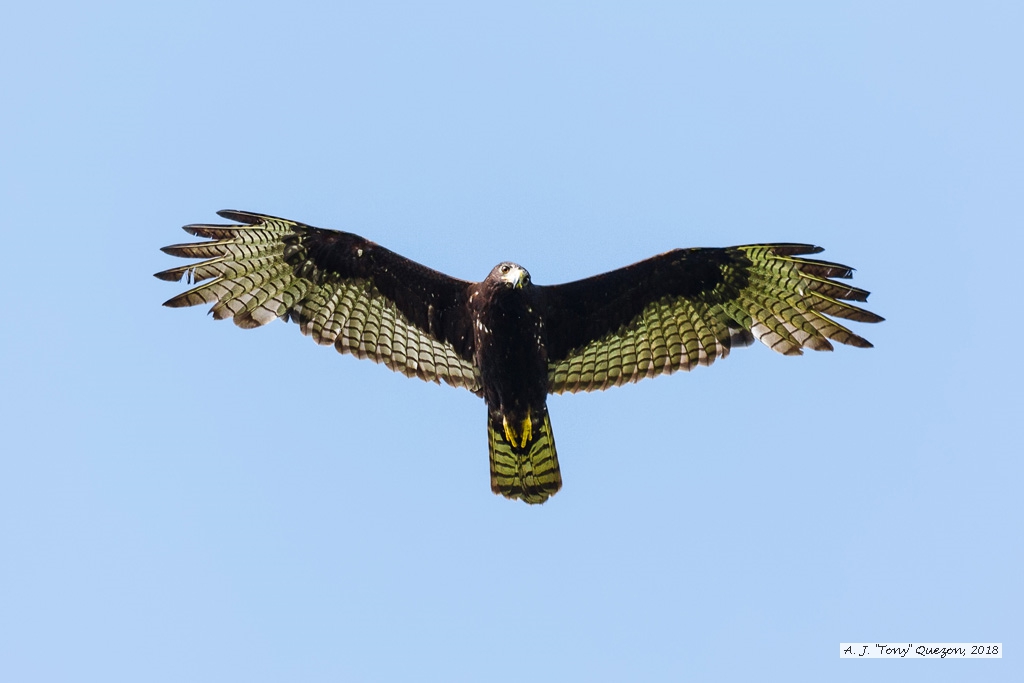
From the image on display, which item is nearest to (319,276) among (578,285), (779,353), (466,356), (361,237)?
(361,237)

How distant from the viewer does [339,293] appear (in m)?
11.9

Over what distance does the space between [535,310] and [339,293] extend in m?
2.24

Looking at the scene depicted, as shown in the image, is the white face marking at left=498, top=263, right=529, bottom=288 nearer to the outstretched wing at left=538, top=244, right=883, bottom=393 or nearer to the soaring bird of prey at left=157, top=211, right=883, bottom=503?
the soaring bird of prey at left=157, top=211, right=883, bottom=503

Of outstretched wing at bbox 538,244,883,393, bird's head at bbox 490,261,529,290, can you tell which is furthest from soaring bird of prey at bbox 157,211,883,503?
bird's head at bbox 490,261,529,290

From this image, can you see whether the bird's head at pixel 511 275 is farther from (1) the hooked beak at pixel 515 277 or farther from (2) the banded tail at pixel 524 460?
(2) the banded tail at pixel 524 460

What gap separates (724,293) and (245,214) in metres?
5.00

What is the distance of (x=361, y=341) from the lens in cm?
1201

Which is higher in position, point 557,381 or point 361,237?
point 361,237

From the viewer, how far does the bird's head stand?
10.5 metres

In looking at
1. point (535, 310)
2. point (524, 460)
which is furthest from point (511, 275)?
point (524, 460)

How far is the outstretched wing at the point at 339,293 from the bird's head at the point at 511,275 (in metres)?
0.98

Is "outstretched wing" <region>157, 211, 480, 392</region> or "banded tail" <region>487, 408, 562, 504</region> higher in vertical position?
"outstretched wing" <region>157, 211, 480, 392</region>

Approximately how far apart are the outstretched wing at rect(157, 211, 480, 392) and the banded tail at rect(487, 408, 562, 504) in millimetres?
701

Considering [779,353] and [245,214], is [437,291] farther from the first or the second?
[779,353]
